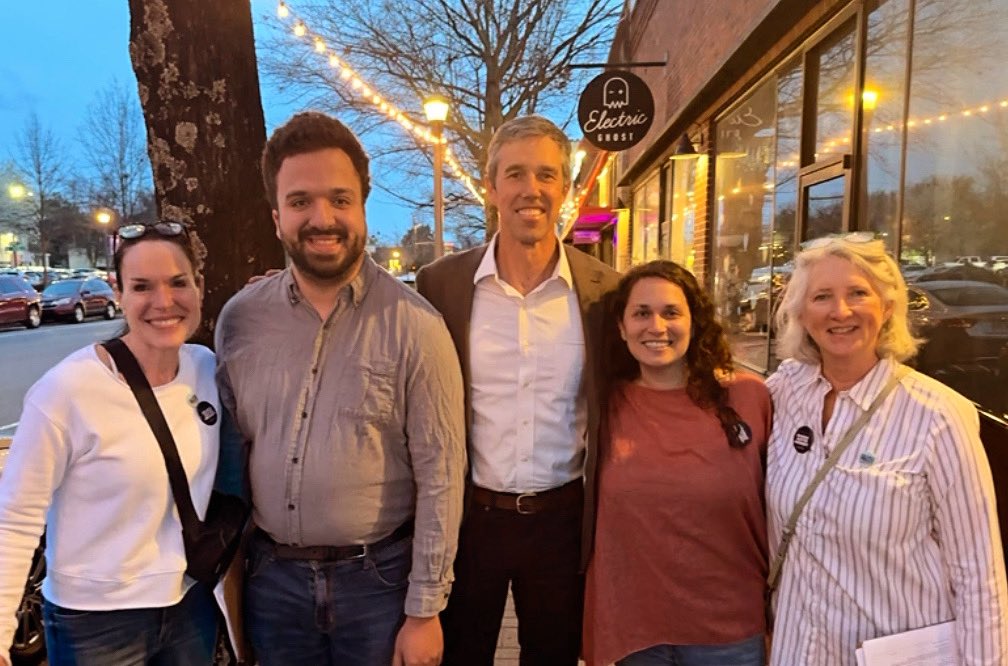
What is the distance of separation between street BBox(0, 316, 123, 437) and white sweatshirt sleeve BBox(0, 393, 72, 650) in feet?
19.2

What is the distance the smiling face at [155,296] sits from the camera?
6.73 ft

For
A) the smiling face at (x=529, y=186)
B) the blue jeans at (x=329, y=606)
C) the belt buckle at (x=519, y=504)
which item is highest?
the smiling face at (x=529, y=186)

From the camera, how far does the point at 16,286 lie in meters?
21.7

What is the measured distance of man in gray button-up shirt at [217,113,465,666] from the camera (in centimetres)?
214

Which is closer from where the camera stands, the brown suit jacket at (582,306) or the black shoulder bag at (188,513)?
the black shoulder bag at (188,513)

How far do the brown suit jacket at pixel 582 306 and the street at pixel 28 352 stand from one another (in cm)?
570

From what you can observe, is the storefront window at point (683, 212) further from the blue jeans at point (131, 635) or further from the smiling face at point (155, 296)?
the blue jeans at point (131, 635)

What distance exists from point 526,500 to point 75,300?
2656cm

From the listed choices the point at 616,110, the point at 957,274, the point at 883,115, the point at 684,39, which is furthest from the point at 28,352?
the point at 957,274

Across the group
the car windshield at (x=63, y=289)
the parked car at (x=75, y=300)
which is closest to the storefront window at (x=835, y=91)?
the parked car at (x=75, y=300)

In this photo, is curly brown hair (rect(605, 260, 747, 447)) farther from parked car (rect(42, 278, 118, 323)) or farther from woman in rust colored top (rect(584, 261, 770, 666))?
parked car (rect(42, 278, 118, 323))

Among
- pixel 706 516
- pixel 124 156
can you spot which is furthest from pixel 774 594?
pixel 124 156

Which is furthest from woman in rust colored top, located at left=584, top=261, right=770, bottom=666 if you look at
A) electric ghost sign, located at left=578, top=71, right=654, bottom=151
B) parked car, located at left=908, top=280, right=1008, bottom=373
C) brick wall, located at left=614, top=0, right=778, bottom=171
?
electric ghost sign, located at left=578, top=71, right=654, bottom=151

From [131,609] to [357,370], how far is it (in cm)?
91
